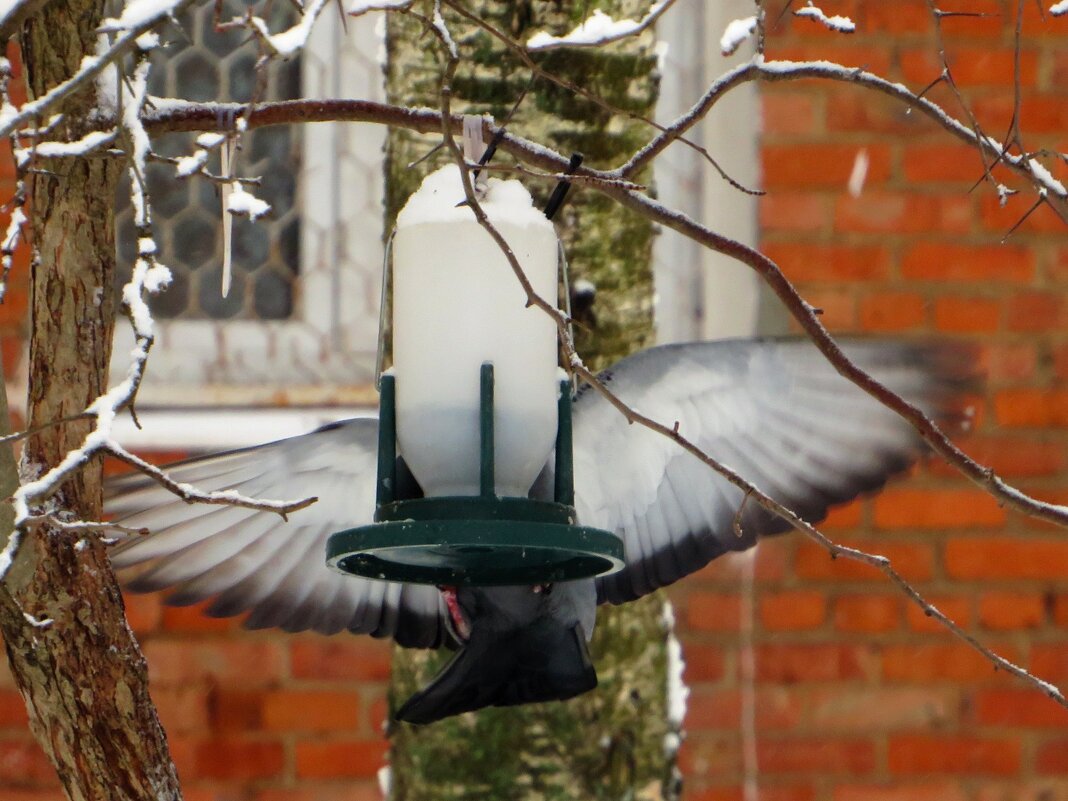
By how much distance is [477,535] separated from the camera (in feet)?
4.70

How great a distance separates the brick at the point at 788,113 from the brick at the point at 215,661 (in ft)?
4.42

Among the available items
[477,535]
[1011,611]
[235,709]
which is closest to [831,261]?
[1011,611]

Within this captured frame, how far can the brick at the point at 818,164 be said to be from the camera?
316cm

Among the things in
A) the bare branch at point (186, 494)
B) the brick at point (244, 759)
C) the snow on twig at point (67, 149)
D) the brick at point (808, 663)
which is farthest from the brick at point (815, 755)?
the snow on twig at point (67, 149)

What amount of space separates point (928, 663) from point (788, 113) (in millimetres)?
1073

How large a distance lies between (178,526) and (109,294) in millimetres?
634

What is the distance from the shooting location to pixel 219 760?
118 inches

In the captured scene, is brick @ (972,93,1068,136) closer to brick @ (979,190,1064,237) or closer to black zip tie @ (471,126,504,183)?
brick @ (979,190,1064,237)

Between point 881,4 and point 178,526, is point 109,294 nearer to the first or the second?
point 178,526

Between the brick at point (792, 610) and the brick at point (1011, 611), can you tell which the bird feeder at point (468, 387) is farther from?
the brick at point (1011, 611)

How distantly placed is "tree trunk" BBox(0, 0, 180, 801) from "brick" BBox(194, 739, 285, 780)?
135 cm

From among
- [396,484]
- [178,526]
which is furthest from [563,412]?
[178,526]

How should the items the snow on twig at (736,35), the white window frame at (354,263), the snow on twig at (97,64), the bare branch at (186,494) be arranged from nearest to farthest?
the snow on twig at (97,64)
the bare branch at (186,494)
the snow on twig at (736,35)
the white window frame at (354,263)

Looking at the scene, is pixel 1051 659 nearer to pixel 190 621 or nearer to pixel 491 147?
pixel 190 621
